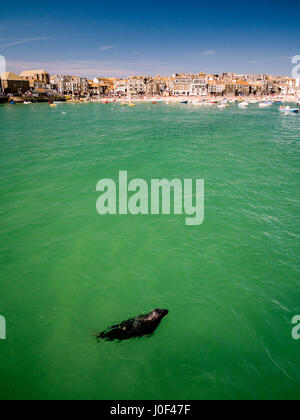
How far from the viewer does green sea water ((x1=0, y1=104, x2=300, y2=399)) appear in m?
6.19

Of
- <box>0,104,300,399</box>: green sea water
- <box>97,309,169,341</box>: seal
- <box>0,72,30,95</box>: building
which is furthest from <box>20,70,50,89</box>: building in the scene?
<box>97,309,169,341</box>: seal

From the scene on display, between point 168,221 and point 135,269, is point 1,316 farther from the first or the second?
point 168,221

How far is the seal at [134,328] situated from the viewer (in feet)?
23.5

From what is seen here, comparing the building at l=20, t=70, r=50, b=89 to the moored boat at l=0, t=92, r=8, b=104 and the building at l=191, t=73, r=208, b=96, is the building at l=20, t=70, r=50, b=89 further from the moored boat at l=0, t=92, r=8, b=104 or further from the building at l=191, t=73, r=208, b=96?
the building at l=191, t=73, r=208, b=96

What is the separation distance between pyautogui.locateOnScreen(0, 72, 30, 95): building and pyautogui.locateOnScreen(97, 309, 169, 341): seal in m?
180

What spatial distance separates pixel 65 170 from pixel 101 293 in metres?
16.6

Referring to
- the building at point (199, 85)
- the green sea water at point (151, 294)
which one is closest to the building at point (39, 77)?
the building at point (199, 85)

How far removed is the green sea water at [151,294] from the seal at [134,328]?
8.2 inches

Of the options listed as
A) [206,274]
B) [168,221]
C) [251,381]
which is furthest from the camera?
[168,221]

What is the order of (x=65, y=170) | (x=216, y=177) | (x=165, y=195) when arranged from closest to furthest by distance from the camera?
1. (x=165, y=195)
2. (x=216, y=177)
3. (x=65, y=170)

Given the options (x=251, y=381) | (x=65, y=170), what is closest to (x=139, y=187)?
(x=65, y=170)

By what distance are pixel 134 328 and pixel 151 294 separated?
169cm

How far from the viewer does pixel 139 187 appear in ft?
60.0
